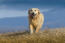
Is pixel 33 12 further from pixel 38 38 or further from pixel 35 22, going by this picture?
pixel 38 38

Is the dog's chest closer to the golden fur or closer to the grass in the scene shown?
the golden fur

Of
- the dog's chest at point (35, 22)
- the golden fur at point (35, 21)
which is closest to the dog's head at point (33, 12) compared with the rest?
the golden fur at point (35, 21)

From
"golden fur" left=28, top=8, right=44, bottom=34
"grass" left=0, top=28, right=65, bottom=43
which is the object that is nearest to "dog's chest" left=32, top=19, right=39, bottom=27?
"golden fur" left=28, top=8, right=44, bottom=34

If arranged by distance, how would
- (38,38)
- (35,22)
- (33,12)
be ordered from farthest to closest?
(35,22), (33,12), (38,38)

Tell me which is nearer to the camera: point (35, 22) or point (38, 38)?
point (38, 38)

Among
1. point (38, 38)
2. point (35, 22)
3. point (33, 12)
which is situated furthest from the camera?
point (35, 22)

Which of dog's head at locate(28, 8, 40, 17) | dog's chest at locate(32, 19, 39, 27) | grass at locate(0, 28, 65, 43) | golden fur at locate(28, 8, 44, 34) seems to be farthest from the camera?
dog's chest at locate(32, 19, 39, 27)

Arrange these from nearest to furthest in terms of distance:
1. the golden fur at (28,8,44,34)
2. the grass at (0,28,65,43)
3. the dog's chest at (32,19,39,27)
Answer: the grass at (0,28,65,43)
the golden fur at (28,8,44,34)
the dog's chest at (32,19,39,27)

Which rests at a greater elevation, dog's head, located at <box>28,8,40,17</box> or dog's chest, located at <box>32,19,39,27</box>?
dog's head, located at <box>28,8,40,17</box>

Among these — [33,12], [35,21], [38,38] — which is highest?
[33,12]

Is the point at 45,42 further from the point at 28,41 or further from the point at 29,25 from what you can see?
the point at 29,25

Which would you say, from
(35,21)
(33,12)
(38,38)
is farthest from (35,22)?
(38,38)

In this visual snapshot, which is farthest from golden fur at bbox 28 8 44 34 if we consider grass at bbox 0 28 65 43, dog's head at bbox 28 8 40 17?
grass at bbox 0 28 65 43

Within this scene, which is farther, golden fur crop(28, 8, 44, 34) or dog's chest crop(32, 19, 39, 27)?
dog's chest crop(32, 19, 39, 27)
